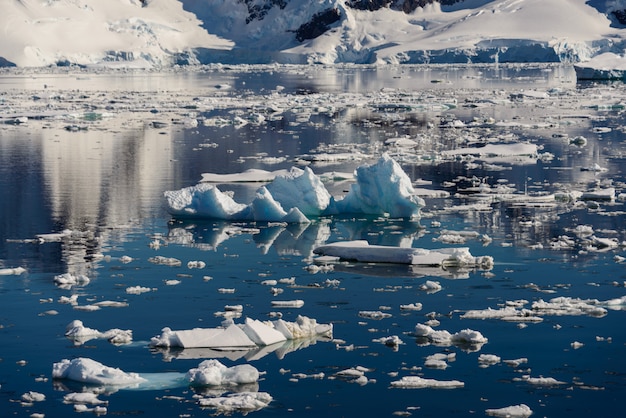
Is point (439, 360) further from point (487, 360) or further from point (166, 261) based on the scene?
point (166, 261)

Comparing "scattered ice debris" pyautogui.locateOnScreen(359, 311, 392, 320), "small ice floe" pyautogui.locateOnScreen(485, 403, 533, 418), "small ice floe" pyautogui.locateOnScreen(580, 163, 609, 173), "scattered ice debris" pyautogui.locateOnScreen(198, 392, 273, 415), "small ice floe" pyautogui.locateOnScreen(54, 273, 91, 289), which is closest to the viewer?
"small ice floe" pyautogui.locateOnScreen(485, 403, 533, 418)

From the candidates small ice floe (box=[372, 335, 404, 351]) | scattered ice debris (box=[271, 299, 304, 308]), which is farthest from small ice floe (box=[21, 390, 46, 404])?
scattered ice debris (box=[271, 299, 304, 308])

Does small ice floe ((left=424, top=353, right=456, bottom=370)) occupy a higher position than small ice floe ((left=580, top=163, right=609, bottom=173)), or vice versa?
small ice floe ((left=580, top=163, right=609, bottom=173))

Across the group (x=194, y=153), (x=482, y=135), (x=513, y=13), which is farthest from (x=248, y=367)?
(x=513, y=13)

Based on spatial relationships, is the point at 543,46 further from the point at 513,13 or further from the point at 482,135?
the point at 482,135

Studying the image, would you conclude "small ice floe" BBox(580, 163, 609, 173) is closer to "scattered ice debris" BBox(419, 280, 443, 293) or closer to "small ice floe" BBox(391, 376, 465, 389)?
"scattered ice debris" BBox(419, 280, 443, 293)

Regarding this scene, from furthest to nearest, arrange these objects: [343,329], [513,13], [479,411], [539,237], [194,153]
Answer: [513,13], [194,153], [539,237], [343,329], [479,411]

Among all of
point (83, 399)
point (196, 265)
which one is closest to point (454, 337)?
point (83, 399)

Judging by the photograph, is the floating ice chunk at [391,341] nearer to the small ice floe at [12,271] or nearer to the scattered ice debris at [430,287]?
the scattered ice debris at [430,287]
